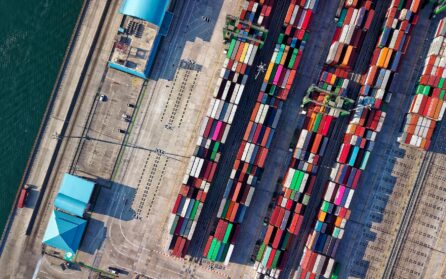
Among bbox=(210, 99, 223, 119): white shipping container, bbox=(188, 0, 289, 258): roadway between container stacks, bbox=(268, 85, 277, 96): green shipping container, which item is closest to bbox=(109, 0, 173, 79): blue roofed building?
bbox=(210, 99, 223, 119): white shipping container

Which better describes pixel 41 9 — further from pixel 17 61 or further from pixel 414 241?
pixel 414 241

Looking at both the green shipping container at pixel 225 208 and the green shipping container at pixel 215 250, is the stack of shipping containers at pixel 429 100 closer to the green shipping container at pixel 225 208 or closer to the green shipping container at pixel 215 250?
the green shipping container at pixel 225 208

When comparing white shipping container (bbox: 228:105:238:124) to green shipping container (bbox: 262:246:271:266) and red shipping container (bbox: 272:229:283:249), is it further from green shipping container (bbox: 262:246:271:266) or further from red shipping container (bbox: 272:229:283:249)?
green shipping container (bbox: 262:246:271:266)

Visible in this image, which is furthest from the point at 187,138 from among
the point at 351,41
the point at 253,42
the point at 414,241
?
the point at 414,241

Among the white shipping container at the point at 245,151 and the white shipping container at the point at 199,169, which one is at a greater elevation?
the white shipping container at the point at 245,151

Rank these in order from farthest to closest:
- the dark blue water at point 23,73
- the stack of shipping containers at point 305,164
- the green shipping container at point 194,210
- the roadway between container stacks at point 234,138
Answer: the dark blue water at point 23,73 < the roadway between container stacks at point 234,138 < the green shipping container at point 194,210 < the stack of shipping containers at point 305,164

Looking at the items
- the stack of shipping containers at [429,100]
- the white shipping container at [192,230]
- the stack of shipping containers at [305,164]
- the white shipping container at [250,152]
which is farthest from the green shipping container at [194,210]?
the stack of shipping containers at [429,100]

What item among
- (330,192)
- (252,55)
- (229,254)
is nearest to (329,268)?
(330,192)
